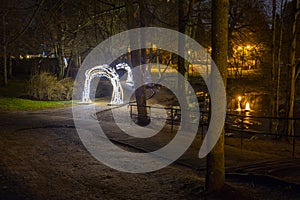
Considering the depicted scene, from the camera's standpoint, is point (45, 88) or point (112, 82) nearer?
point (112, 82)

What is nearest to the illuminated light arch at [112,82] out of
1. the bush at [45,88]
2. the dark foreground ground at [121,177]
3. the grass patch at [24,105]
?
the grass patch at [24,105]

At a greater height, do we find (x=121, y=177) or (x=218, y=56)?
(x=218, y=56)

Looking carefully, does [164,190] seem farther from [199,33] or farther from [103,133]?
[199,33]

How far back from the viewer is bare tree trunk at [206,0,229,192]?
17.6 ft

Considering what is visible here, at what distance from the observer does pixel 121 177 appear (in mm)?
6918

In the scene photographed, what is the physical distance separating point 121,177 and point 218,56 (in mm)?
3359

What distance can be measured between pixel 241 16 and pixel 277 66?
3160 millimetres

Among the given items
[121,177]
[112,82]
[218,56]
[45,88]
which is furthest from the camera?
[45,88]

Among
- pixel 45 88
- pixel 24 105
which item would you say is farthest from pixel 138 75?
pixel 45 88

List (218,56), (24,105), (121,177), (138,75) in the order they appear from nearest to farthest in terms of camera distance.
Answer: (218,56), (121,177), (138,75), (24,105)

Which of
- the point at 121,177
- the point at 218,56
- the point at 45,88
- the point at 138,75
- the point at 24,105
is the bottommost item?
the point at 121,177

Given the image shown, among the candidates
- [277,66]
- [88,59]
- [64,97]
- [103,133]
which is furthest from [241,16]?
[88,59]

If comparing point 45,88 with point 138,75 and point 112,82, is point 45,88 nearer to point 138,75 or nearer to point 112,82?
point 112,82

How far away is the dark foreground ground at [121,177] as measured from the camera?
226 inches
